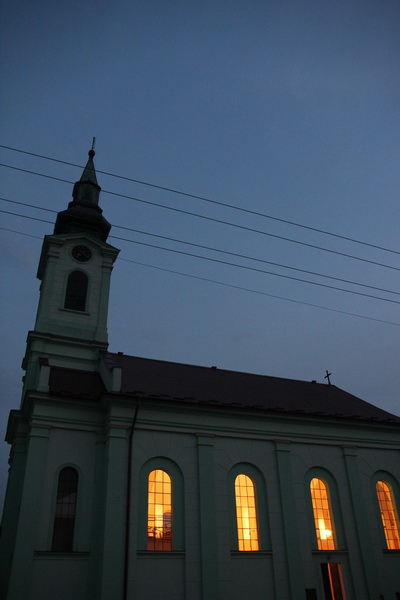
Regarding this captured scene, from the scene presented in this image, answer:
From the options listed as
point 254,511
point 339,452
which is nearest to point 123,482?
point 254,511

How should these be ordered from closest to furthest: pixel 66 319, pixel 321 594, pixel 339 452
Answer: pixel 321 594 < pixel 339 452 < pixel 66 319

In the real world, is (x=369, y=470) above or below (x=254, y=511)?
above

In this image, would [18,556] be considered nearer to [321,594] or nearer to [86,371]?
[86,371]

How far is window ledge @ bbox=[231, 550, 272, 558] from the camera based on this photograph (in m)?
19.3

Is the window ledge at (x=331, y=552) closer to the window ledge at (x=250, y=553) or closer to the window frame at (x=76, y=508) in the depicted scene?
the window ledge at (x=250, y=553)

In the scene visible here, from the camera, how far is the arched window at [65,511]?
17859mm

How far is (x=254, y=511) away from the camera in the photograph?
2075cm

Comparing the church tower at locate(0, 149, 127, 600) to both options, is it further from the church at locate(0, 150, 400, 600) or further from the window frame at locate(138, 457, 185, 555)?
the window frame at locate(138, 457, 185, 555)

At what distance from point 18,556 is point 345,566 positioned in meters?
14.0

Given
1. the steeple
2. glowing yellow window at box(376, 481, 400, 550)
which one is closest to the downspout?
glowing yellow window at box(376, 481, 400, 550)

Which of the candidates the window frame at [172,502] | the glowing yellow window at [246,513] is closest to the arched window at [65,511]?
the window frame at [172,502]

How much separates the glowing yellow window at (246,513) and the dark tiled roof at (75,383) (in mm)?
7655

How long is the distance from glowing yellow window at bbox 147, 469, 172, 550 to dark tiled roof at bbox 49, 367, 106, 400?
442cm

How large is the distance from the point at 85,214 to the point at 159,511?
17771mm
